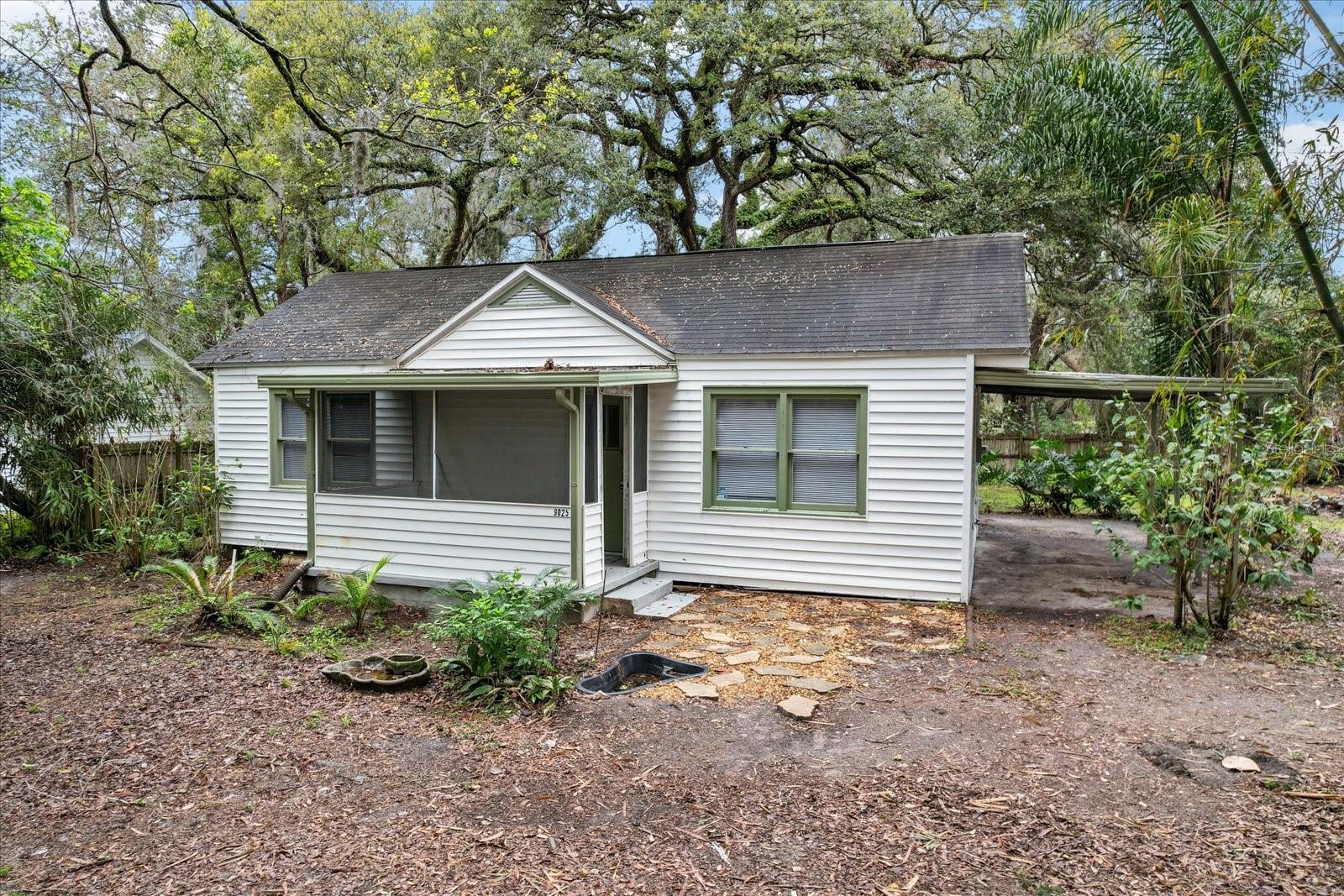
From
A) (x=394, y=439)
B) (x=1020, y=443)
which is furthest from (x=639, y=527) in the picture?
(x=1020, y=443)

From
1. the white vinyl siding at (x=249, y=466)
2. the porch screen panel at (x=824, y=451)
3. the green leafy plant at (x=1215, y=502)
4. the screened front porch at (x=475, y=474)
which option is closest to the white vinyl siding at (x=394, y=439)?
the screened front porch at (x=475, y=474)

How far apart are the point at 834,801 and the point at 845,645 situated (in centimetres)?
290

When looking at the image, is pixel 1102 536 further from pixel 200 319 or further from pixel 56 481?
pixel 200 319

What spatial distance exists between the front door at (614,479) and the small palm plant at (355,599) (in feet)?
7.71

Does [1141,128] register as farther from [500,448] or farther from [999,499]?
[500,448]

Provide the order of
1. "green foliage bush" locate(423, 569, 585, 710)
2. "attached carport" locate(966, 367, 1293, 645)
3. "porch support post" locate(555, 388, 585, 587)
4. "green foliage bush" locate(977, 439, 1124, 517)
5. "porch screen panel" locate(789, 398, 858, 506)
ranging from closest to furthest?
"green foliage bush" locate(423, 569, 585, 710), "porch support post" locate(555, 388, 585, 587), "attached carport" locate(966, 367, 1293, 645), "porch screen panel" locate(789, 398, 858, 506), "green foliage bush" locate(977, 439, 1124, 517)

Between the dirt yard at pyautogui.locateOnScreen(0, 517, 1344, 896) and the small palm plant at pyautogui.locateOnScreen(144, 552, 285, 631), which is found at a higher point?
the small palm plant at pyautogui.locateOnScreen(144, 552, 285, 631)

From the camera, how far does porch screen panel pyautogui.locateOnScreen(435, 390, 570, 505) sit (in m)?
9.22

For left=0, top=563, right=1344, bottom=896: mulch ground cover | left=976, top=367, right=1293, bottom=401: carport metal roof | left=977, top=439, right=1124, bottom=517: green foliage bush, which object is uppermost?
left=976, top=367, right=1293, bottom=401: carport metal roof

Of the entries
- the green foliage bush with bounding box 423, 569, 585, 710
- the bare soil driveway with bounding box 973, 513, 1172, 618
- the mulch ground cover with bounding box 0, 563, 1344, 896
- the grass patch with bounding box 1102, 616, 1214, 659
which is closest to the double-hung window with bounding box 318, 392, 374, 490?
the mulch ground cover with bounding box 0, 563, 1344, 896

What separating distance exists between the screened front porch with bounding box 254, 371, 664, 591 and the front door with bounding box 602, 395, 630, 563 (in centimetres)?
1

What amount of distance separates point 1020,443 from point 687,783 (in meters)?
16.9

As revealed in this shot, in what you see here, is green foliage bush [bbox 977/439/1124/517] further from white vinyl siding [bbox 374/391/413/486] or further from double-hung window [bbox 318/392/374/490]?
double-hung window [bbox 318/392/374/490]

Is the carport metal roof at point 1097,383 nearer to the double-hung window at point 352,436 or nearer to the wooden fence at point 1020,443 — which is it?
the double-hung window at point 352,436
